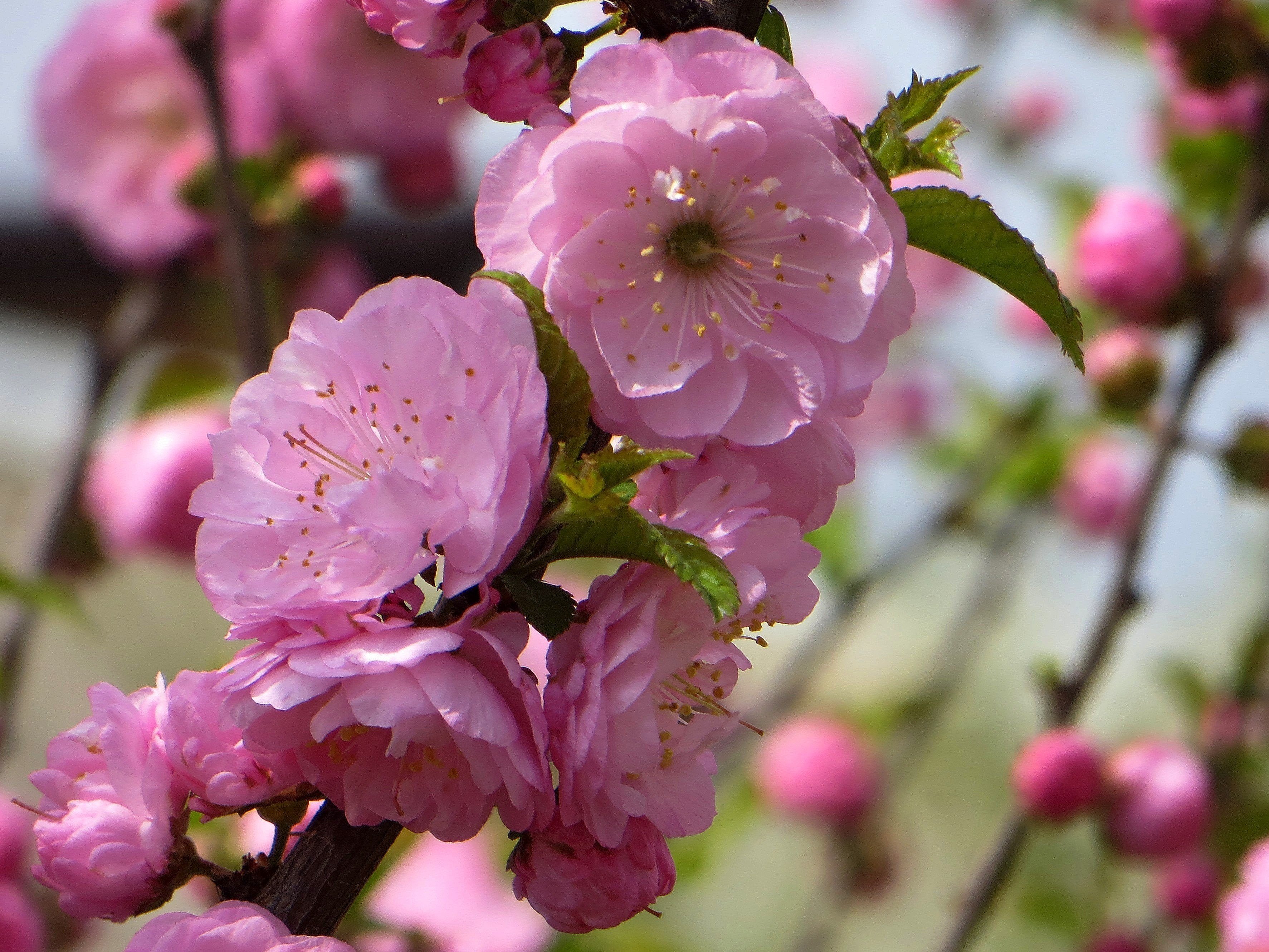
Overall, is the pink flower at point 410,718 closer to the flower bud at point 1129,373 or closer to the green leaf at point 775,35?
the green leaf at point 775,35

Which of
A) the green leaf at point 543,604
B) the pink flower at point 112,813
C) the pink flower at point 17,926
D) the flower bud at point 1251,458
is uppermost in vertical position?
the green leaf at point 543,604

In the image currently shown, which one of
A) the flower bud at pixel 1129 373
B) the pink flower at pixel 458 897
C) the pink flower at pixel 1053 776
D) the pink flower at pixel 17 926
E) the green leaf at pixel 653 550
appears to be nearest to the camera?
the green leaf at pixel 653 550

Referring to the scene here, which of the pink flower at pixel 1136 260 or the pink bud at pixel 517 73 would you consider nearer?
the pink bud at pixel 517 73

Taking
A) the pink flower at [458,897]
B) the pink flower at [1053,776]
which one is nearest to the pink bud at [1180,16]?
the pink flower at [1053,776]

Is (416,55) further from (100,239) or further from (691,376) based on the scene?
(691,376)

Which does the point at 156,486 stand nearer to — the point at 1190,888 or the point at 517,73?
the point at 517,73

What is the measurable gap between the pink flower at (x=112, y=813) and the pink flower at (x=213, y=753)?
0.7 inches

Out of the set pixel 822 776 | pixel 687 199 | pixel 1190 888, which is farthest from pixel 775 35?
pixel 822 776

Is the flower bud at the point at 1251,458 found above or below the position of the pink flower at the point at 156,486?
above

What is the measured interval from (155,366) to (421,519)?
1761 mm

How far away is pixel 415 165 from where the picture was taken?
1.84m

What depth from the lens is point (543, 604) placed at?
1.82ft

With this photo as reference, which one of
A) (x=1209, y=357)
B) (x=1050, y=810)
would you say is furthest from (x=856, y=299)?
(x=1209, y=357)

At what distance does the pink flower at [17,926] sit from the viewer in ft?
3.61
